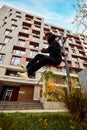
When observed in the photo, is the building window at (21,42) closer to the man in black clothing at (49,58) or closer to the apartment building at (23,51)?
the apartment building at (23,51)

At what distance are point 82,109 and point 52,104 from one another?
12.7 m

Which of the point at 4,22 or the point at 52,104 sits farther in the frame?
the point at 4,22

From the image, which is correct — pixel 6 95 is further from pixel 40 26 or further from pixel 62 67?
pixel 40 26

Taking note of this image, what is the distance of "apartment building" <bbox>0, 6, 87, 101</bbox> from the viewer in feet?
78.3

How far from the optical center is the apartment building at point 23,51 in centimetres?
2386

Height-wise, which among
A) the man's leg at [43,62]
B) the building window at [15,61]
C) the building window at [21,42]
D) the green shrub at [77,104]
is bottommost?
the building window at [15,61]

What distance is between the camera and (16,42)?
29281 mm

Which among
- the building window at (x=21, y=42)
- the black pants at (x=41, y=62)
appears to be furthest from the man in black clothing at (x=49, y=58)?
the building window at (x=21, y=42)

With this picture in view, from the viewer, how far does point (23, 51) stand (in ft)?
95.7

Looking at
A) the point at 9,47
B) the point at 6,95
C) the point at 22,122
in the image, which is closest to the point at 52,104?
the point at 6,95

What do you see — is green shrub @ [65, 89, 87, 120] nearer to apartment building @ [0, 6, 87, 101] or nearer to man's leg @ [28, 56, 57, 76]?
man's leg @ [28, 56, 57, 76]

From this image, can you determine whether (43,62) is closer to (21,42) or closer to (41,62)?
(41,62)

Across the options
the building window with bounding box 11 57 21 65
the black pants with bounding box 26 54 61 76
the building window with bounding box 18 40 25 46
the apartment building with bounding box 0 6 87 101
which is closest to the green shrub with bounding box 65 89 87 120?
the black pants with bounding box 26 54 61 76

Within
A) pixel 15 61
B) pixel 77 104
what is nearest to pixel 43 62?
pixel 77 104
